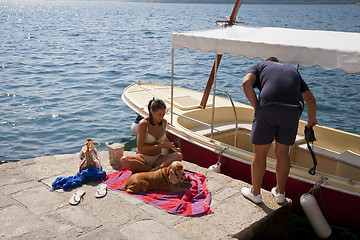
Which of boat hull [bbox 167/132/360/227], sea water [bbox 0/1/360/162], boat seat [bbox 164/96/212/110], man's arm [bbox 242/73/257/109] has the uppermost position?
man's arm [bbox 242/73/257/109]

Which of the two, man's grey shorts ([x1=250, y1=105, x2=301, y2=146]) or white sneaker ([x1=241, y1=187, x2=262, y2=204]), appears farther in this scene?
white sneaker ([x1=241, y1=187, x2=262, y2=204])

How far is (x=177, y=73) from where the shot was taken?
61.4 feet

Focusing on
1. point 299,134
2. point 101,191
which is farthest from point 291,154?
point 101,191

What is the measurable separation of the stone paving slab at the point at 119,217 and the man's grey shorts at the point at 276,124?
789 millimetres

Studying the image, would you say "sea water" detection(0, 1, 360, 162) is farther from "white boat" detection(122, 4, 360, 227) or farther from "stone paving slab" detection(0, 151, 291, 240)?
"stone paving slab" detection(0, 151, 291, 240)

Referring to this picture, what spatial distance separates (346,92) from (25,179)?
46.8 ft

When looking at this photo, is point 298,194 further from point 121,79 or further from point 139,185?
point 121,79

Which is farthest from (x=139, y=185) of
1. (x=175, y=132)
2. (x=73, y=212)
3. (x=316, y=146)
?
(x=316, y=146)

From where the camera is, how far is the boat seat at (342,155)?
17.0ft

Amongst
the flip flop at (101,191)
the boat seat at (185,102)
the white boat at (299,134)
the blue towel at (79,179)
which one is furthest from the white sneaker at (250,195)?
the boat seat at (185,102)

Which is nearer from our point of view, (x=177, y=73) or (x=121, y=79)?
(x=121, y=79)

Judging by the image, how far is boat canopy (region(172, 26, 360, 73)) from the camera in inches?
171

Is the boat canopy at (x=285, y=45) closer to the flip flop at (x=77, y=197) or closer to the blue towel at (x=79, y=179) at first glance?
the blue towel at (x=79, y=179)

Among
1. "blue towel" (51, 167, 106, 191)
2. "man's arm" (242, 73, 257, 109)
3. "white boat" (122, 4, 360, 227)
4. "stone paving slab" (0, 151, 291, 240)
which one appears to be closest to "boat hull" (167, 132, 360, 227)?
"white boat" (122, 4, 360, 227)
